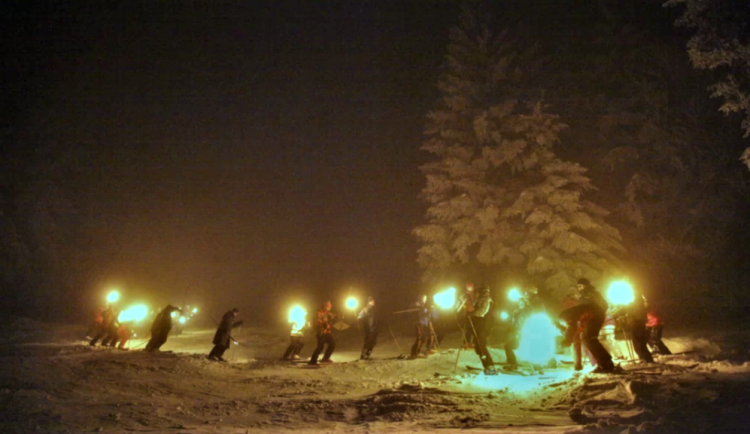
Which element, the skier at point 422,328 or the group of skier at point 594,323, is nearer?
the group of skier at point 594,323

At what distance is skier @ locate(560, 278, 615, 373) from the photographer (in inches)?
393

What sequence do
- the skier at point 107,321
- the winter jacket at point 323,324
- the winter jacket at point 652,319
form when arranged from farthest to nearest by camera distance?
the skier at point 107,321 < the winter jacket at point 323,324 < the winter jacket at point 652,319

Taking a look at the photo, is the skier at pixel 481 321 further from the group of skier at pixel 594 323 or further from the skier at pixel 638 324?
the skier at pixel 638 324

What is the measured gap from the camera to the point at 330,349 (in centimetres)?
1552

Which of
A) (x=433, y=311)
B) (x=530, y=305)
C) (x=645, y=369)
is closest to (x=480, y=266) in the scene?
(x=433, y=311)

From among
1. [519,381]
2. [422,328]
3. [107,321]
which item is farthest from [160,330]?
[519,381]

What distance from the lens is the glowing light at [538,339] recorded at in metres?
13.9

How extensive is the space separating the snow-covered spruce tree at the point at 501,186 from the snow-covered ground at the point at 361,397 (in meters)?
7.12

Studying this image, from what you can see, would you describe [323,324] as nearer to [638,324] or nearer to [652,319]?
[638,324]

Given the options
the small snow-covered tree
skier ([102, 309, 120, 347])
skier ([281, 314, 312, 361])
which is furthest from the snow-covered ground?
the small snow-covered tree

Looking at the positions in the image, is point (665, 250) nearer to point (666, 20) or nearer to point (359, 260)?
point (666, 20)

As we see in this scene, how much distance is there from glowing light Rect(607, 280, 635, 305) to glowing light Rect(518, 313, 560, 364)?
178 cm

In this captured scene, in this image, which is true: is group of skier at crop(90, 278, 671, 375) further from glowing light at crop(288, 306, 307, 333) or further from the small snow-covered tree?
the small snow-covered tree

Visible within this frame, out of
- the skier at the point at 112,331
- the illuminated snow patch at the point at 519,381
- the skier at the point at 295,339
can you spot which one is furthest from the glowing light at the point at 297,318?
the illuminated snow patch at the point at 519,381
